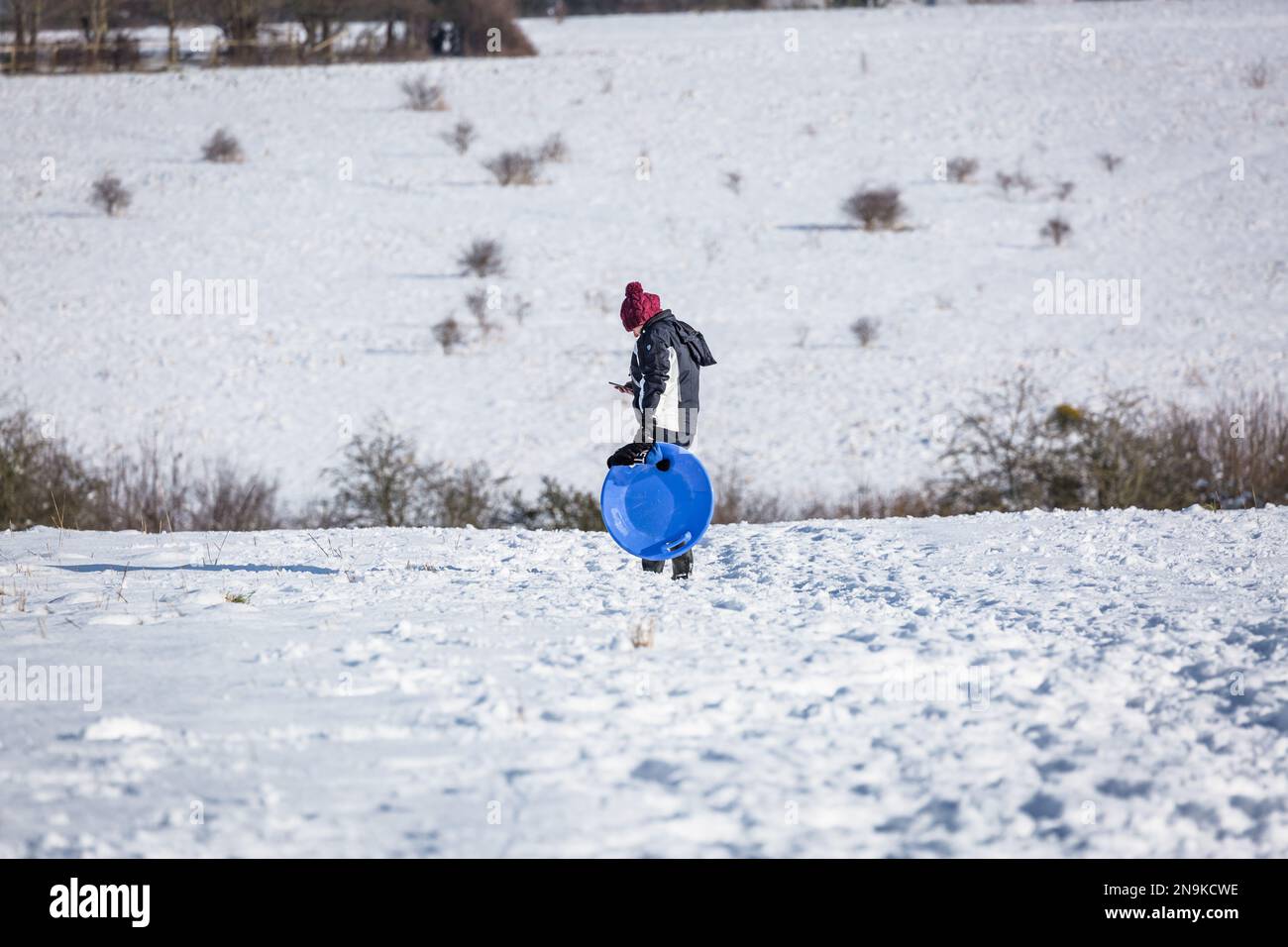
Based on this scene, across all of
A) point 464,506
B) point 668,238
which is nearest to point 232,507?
point 464,506

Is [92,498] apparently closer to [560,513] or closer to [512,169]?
[560,513]

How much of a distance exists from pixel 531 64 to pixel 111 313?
59.8ft

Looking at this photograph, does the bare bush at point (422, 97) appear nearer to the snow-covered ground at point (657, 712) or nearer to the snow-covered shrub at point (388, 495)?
the snow-covered shrub at point (388, 495)

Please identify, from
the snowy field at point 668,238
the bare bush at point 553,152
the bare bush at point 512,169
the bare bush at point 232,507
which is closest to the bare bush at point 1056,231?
the snowy field at point 668,238

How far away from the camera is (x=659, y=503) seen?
683cm

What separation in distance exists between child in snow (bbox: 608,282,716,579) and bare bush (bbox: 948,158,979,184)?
75.4 feet

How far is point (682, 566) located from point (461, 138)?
24514 mm

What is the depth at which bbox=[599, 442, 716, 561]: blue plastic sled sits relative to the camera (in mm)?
6719

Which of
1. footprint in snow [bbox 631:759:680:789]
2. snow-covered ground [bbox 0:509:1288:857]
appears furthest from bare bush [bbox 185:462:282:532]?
footprint in snow [bbox 631:759:680:789]

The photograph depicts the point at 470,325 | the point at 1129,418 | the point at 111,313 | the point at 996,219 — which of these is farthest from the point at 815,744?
the point at 996,219

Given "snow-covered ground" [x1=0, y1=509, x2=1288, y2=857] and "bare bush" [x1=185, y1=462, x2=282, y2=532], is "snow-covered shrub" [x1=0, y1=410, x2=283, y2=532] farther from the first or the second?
"snow-covered ground" [x1=0, y1=509, x2=1288, y2=857]

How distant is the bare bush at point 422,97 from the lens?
106 ft

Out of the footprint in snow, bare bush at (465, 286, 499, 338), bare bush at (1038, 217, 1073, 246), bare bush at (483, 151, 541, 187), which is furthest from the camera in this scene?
bare bush at (483, 151, 541, 187)

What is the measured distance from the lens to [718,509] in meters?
12.4
